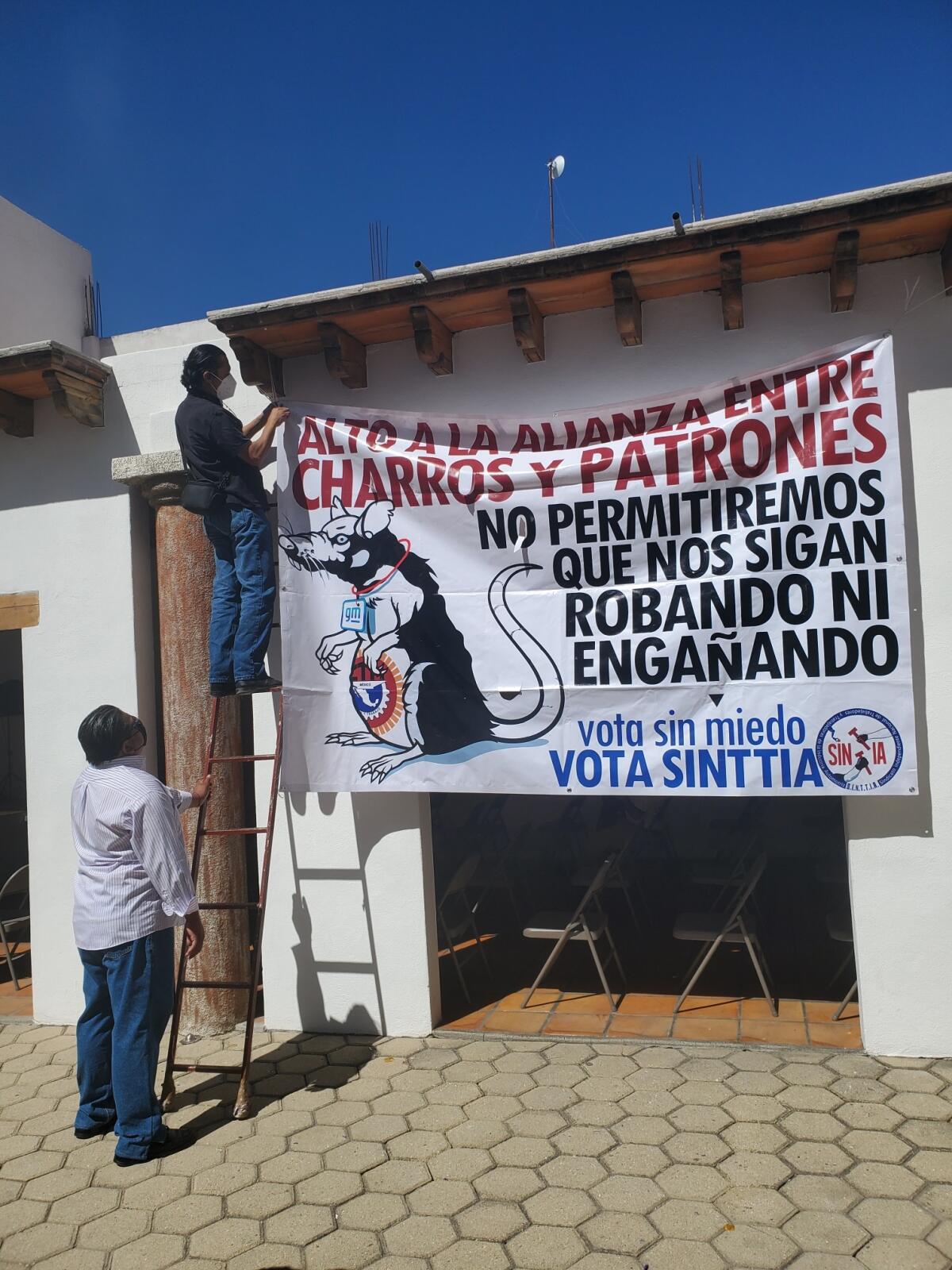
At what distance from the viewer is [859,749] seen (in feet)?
14.4

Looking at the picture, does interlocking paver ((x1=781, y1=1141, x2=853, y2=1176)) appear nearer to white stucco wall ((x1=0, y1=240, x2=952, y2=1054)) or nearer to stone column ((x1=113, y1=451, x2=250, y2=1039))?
white stucco wall ((x1=0, y1=240, x2=952, y2=1054))

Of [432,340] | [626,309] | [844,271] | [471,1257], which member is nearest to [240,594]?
[432,340]

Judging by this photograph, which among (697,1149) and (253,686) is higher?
(253,686)

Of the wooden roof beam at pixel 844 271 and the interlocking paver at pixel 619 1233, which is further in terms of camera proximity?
the wooden roof beam at pixel 844 271

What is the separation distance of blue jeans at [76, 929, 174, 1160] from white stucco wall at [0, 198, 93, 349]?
5.70m

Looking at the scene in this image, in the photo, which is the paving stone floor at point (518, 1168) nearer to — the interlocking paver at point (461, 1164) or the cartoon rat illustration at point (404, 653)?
the interlocking paver at point (461, 1164)

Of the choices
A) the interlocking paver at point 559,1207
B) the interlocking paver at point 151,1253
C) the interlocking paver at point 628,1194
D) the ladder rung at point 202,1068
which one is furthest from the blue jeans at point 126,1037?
the interlocking paver at point 628,1194

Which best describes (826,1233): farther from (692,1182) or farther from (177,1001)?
(177,1001)

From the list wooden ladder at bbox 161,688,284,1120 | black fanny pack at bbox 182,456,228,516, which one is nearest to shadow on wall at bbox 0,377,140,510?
black fanny pack at bbox 182,456,228,516

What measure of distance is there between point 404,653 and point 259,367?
1833mm

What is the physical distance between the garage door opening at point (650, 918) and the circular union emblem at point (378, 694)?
4.07 feet

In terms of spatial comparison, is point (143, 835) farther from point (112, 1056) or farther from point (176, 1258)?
point (176, 1258)

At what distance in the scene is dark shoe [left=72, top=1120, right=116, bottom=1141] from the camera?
4273 mm

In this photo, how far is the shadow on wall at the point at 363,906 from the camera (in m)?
5.24
